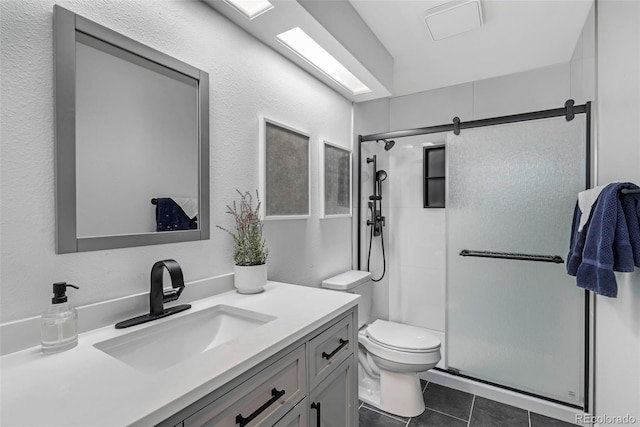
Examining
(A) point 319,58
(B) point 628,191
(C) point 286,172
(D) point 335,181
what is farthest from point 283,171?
(B) point 628,191

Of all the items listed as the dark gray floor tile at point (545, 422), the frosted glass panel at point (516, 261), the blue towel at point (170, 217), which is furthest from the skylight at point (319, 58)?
the dark gray floor tile at point (545, 422)

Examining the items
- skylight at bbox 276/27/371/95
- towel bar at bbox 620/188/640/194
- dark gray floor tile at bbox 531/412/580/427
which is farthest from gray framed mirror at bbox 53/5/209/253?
dark gray floor tile at bbox 531/412/580/427

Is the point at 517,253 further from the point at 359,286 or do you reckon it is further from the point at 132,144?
the point at 132,144

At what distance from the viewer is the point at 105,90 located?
1021mm

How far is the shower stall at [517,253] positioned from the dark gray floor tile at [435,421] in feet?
1.23

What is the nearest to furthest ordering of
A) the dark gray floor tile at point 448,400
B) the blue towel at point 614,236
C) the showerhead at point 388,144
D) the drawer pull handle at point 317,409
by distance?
the drawer pull handle at point 317,409, the blue towel at point 614,236, the dark gray floor tile at point 448,400, the showerhead at point 388,144

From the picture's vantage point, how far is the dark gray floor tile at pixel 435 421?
74.0 inches

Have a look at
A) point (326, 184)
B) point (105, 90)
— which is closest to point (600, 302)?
point (326, 184)

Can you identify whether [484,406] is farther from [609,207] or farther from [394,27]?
[394,27]

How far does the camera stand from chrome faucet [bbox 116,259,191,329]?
1014mm

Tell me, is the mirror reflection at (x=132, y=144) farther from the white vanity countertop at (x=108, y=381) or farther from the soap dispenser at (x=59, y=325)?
the white vanity countertop at (x=108, y=381)

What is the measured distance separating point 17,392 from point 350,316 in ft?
3.45

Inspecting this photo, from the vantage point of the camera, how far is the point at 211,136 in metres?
1.35

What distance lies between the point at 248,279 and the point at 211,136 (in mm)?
660
